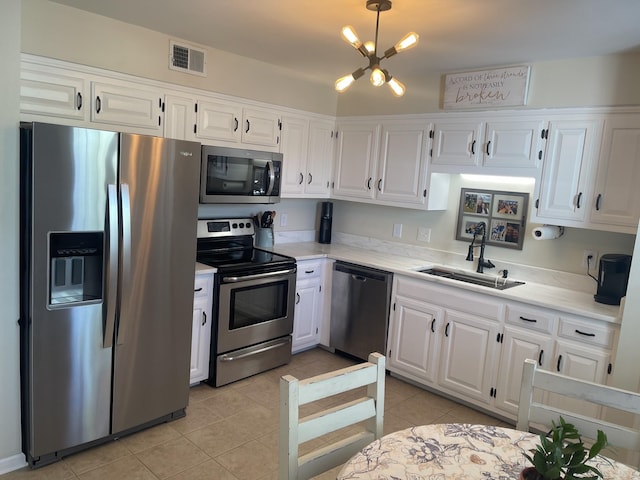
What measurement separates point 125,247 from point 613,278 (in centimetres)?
285

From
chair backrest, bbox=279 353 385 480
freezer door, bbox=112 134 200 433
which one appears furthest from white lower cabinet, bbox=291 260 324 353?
chair backrest, bbox=279 353 385 480

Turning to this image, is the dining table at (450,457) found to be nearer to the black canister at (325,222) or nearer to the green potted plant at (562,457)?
the green potted plant at (562,457)

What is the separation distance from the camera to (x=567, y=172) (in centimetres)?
304

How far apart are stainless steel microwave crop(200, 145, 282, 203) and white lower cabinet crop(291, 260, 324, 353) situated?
656 millimetres

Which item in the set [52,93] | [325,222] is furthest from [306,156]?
[52,93]

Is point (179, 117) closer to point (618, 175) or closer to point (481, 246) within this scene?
point (481, 246)

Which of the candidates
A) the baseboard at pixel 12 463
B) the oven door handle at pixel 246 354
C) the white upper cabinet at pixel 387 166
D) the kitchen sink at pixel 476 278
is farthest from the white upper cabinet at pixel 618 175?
the baseboard at pixel 12 463

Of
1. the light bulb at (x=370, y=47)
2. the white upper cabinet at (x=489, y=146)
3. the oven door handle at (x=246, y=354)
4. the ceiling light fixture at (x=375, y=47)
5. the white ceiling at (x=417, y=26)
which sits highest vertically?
the white ceiling at (x=417, y=26)

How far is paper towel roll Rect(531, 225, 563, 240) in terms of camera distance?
3250 millimetres

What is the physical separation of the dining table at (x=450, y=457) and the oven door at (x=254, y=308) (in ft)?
6.48

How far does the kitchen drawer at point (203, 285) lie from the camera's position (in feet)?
10.4

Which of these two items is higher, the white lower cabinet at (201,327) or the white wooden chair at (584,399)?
the white wooden chair at (584,399)

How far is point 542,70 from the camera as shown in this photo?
10.3ft

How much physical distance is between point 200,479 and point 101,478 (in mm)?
489
